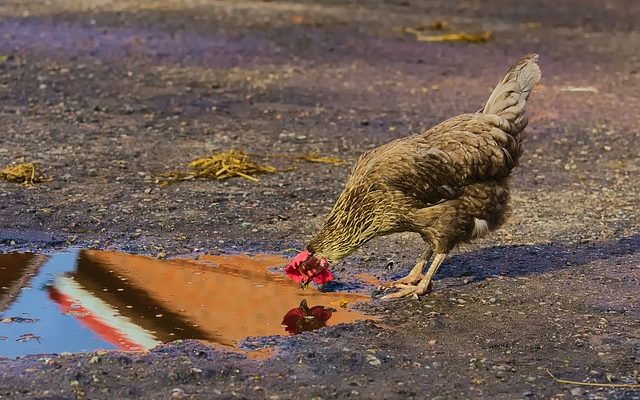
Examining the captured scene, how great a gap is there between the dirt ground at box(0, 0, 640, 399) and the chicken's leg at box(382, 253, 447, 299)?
7 cm

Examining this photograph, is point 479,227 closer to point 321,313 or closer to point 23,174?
point 321,313

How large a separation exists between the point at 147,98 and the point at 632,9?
9.33 m

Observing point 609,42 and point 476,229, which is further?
point 609,42

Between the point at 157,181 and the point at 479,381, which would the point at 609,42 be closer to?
the point at 157,181

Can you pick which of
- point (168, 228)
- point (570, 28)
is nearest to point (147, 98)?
point (168, 228)

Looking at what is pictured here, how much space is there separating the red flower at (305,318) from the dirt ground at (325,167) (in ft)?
0.49

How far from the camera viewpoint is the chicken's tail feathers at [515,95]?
250 inches

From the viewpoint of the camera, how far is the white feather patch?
6102mm

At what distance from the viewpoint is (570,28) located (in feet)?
50.5

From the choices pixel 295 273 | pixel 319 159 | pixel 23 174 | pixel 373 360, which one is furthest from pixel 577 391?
pixel 23 174

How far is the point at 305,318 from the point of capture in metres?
5.49

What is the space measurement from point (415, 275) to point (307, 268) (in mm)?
681

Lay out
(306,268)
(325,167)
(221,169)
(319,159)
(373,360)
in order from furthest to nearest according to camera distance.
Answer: (319,159)
(325,167)
(221,169)
(306,268)
(373,360)

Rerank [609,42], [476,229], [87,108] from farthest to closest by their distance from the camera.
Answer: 1. [609,42]
2. [87,108]
3. [476,229]
